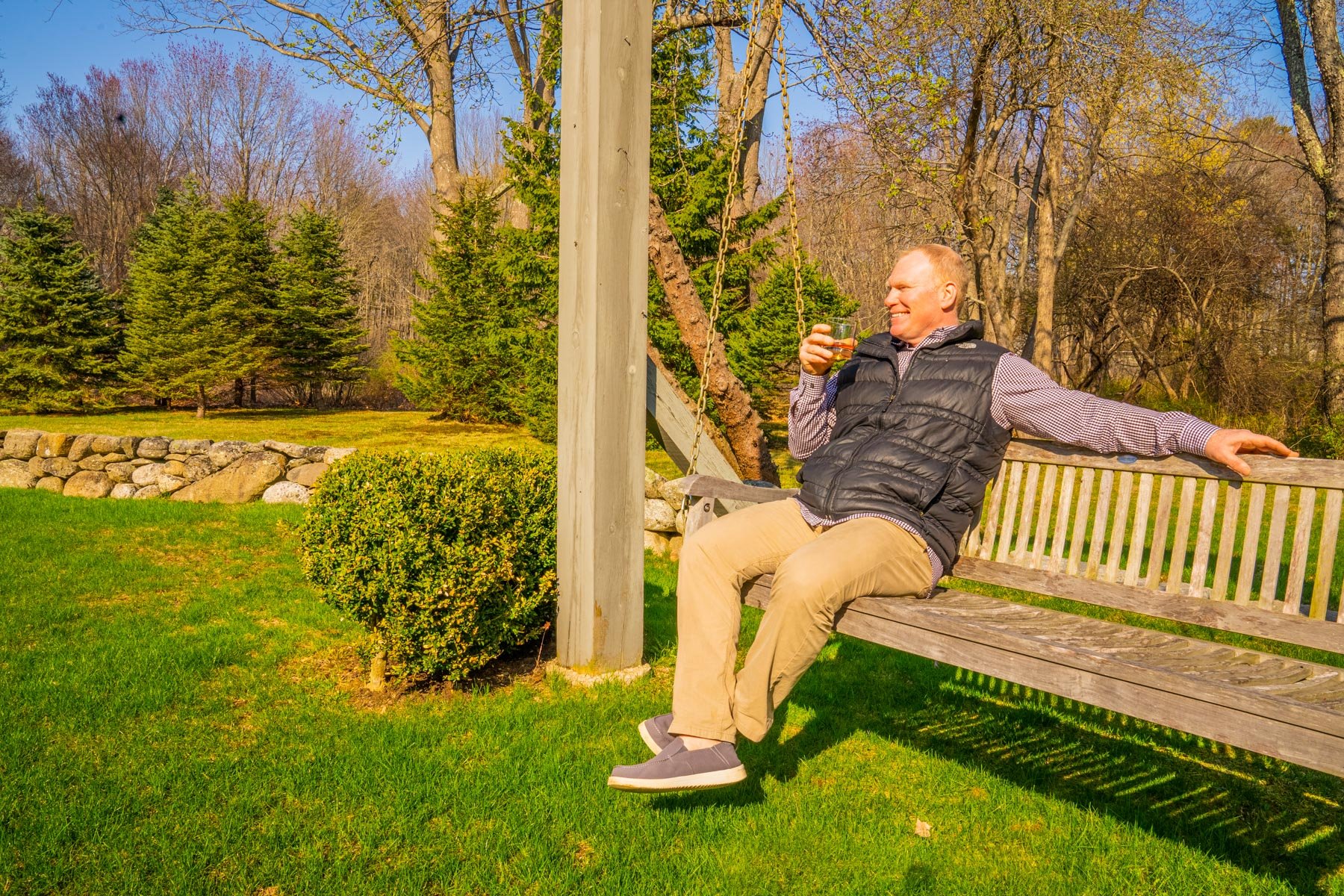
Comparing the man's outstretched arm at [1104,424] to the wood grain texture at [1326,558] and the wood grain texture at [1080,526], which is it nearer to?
the wood grain texture at [1326,558]

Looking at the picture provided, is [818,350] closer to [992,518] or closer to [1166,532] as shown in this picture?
[992,518]

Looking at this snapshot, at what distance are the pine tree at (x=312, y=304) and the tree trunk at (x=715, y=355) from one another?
13.8 m

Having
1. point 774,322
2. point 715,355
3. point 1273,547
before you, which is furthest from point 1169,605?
point 774,322

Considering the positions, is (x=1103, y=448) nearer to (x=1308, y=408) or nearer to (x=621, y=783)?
(x=621, y=783)

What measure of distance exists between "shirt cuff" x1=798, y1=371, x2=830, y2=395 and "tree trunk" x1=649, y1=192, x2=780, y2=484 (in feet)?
7.09

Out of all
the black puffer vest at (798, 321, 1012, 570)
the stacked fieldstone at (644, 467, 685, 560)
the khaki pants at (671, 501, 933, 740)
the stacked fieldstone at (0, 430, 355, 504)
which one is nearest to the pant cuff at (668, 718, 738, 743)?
the khaki pants at (671, 501, 933, 740)

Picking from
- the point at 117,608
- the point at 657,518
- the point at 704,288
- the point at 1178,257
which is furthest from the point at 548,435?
the point at 1178,257

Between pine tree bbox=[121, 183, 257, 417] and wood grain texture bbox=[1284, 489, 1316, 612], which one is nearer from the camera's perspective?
wood grain texture bbox=[1284, 489, 1316, 612]

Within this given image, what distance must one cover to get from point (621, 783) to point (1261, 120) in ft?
82.0

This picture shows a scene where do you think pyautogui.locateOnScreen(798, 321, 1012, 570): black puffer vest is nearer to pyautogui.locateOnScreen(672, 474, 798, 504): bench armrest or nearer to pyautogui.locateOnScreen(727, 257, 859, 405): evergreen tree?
pyautogui.locateOnScreen(672, 474, 798, 504): bench armrest

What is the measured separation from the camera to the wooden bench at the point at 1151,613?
1.89m

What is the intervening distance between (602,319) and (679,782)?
5.77 ft

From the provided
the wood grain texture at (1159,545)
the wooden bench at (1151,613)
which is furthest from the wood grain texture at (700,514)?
the wood grain texture at (1159,545)

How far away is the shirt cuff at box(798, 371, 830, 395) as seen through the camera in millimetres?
3197
